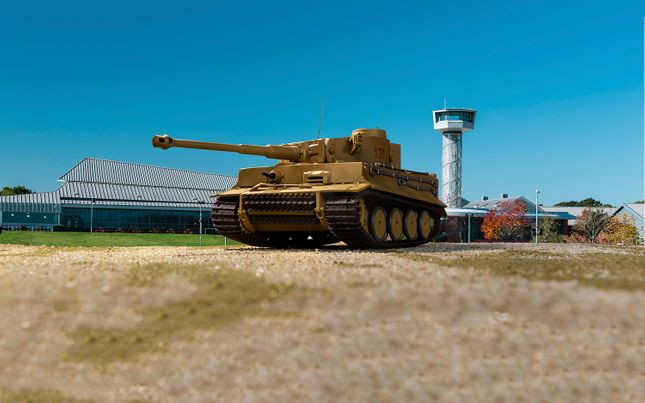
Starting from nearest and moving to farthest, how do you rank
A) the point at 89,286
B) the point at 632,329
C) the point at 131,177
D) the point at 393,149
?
1. the point at 632,329
2. the point at 89,286
3. the point at 393,149
4. the point at 131,177

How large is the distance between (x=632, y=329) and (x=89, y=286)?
265 inches

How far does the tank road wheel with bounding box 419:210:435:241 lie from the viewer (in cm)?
2166

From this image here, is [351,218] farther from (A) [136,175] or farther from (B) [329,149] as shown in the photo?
(A) [136,175]

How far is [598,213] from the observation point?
53406 mm

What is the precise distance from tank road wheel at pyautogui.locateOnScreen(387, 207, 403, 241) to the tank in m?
0.03

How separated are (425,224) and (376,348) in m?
15.1

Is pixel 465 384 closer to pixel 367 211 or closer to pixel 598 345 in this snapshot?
pixel 598 345

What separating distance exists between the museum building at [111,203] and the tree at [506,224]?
28684 millimetres

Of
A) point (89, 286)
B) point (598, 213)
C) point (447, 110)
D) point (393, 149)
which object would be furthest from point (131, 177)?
point (89, 286)

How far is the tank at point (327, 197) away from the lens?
1709cm

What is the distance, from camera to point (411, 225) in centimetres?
2081

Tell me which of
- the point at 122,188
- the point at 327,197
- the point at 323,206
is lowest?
the point at 323,206

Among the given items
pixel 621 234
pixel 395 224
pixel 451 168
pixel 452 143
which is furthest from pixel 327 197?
pixel 451 168

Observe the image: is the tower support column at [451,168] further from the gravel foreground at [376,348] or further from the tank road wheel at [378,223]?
the gravel foreground at [376,348]
